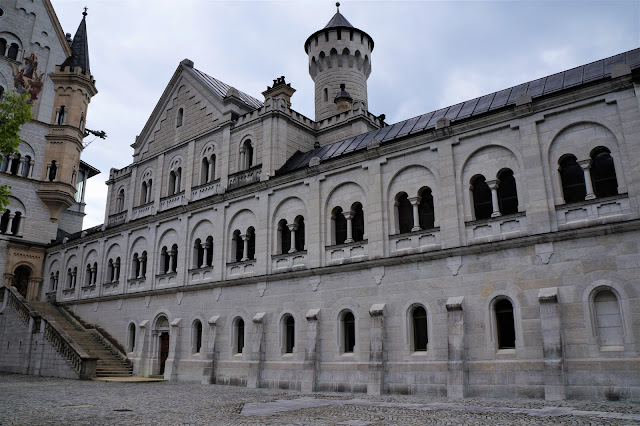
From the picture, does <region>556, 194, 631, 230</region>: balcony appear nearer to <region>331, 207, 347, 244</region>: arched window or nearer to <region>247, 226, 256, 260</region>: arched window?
<region>331, 207, 347, 244</region>: arched window

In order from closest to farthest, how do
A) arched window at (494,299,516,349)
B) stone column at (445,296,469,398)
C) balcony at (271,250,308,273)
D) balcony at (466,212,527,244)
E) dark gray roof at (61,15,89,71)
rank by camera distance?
stone column at (445,296,469,398)
arched window at (494,299,516,349)
balcony at (466,212,527,244)
balcony at (271,250,308,273)
dark gray roof at (61,15,89,71)

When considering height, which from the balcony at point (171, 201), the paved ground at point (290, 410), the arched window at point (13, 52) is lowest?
the paved ground at point (290, 410)

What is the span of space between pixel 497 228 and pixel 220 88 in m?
25.4

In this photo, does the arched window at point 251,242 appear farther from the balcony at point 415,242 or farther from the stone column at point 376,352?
the stone column at point 376,352

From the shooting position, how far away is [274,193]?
29266 mm

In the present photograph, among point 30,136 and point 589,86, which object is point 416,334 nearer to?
point 589,86

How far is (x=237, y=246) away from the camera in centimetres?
3117

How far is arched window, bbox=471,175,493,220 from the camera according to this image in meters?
21.3

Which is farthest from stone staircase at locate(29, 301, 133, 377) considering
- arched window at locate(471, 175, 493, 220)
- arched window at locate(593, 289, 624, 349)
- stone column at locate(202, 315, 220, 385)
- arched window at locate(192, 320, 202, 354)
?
arched window at locate(593, 289, 624, 349)

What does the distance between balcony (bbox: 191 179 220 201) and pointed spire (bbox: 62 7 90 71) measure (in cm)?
2479

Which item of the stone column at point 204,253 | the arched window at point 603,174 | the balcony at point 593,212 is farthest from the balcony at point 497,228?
the stone column at point 204,253

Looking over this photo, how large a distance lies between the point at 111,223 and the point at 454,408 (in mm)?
34532

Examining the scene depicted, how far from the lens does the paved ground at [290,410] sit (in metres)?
12.9

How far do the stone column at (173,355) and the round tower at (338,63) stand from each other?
762 inches
